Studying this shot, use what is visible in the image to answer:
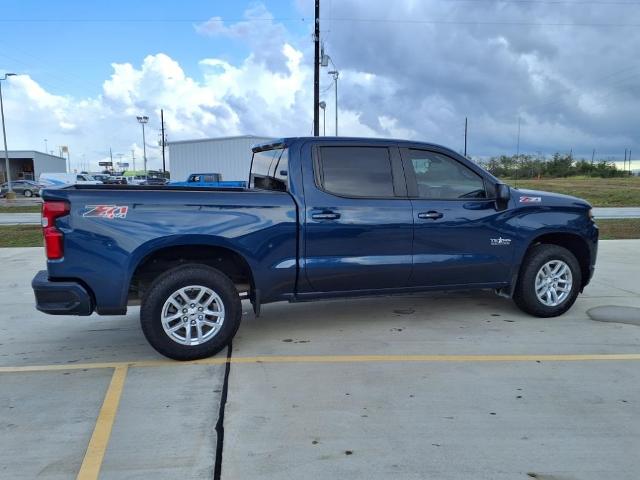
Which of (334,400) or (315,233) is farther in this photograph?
(315,233)

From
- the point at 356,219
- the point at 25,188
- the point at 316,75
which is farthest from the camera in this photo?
the point at 25,188

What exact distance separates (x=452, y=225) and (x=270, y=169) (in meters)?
1.88

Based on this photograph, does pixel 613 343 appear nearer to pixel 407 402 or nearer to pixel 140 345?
pixel 407 402

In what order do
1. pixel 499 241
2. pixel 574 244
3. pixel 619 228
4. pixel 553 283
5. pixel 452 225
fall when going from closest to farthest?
pixel 452 225 → pixel 499 241 → pixel 553 283 → pixel 574 244 → pixel 619 228

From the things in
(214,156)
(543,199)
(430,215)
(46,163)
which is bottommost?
(430,215)

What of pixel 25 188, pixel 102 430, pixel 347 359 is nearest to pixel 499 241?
pixel 347 359

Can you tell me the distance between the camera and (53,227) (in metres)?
4.08

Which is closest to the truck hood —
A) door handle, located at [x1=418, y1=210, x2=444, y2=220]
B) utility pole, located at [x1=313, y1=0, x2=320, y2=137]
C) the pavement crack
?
door handle, located at [x1=418, y1=210, x2=444, y2=220]

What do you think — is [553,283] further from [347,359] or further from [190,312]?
[190,312]

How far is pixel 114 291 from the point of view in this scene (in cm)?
424

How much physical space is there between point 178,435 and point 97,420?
2.03ft

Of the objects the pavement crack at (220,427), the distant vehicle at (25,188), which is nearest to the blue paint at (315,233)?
the pavement crack at (220,427)

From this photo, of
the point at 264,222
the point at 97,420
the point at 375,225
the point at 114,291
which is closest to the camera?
the point at 97,420

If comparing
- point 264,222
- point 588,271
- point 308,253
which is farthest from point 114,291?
point 588,271
